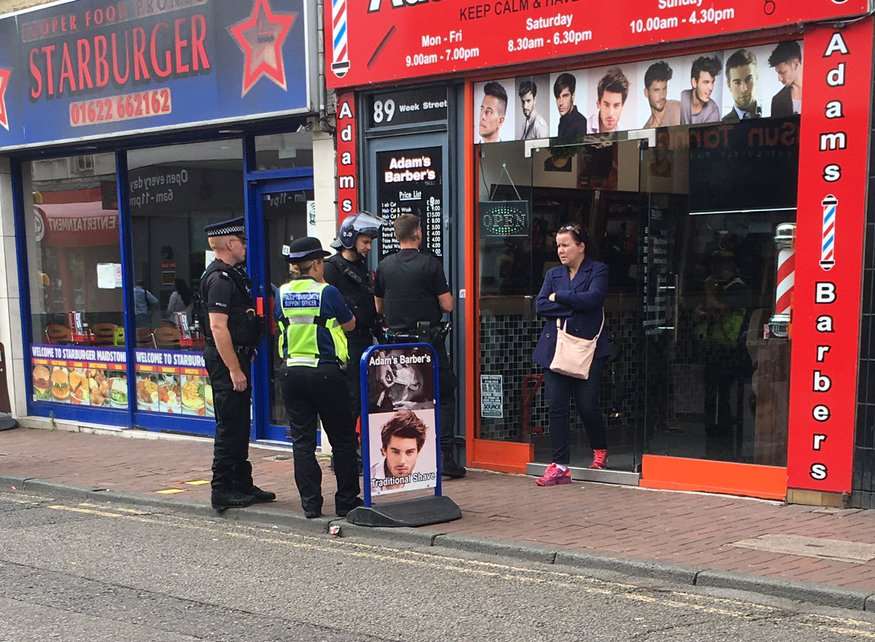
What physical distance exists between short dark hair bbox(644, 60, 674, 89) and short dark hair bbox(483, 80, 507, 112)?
53.2 inches

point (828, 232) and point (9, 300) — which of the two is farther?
point (9, 300)

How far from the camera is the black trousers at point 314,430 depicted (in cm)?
769

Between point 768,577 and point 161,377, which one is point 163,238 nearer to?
point 161,377

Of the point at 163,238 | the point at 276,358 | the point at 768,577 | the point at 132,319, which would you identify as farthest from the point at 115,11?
the point at 768,577

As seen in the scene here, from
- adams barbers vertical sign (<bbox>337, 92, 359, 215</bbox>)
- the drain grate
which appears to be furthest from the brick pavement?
adams barbers vertical sign (<bbox>337, 92, 359, 215</bbox>)

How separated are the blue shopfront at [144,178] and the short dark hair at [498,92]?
1905 millimetres

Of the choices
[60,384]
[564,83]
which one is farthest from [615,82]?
[60,384]

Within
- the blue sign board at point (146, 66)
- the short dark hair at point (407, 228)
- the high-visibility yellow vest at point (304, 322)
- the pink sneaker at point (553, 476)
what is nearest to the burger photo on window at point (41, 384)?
the blue sign board at point (146, 66)

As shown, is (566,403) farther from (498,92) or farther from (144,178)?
(144,178)

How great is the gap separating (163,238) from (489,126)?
15.9 feet

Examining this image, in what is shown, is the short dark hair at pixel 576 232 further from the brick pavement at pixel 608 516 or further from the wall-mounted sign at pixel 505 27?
the brick pavement at pixel 608 516

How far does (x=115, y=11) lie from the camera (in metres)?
12.1

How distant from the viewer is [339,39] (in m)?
10.2

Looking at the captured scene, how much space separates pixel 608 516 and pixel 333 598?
7.89ft
